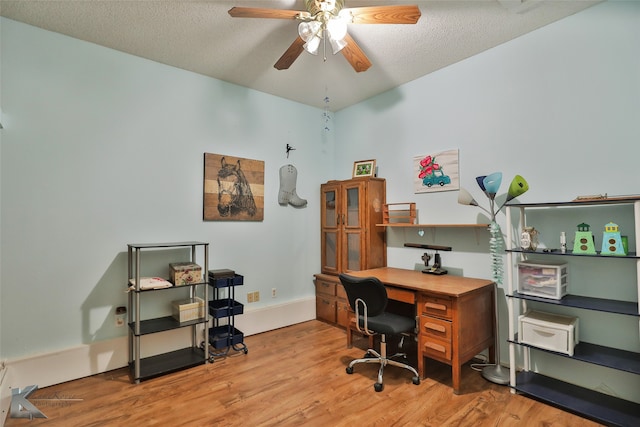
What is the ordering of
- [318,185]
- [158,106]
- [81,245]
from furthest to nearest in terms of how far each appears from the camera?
[318,185]
[158,106]
[81,245]

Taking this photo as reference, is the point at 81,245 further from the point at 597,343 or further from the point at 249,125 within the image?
the point at 597,343

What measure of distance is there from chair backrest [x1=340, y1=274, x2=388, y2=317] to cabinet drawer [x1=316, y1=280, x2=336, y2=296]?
4.04ft

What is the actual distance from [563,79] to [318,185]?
2.62m

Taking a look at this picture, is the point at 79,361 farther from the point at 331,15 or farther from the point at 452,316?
the point at 331,15

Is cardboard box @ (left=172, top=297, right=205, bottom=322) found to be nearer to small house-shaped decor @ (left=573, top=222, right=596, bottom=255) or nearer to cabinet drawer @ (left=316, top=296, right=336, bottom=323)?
cabinet drawer @ (left=316, top=296, right=336, bottom=323)

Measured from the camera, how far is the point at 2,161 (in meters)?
2.26

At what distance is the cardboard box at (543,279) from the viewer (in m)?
2.12

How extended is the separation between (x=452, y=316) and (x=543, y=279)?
675 millimetres

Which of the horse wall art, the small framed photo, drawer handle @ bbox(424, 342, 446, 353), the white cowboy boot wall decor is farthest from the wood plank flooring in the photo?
the small framed photo

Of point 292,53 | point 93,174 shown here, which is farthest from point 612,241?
point 93,174

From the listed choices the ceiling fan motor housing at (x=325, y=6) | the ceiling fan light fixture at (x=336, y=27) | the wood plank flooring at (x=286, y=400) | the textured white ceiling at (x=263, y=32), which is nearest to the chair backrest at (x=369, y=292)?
the wood plank flooring at (x=286, y=400)

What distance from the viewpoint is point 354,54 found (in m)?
2.29

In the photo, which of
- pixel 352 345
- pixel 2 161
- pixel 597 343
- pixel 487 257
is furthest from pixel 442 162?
pixel 2 161

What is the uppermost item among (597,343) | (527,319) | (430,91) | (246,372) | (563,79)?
(430,91)
